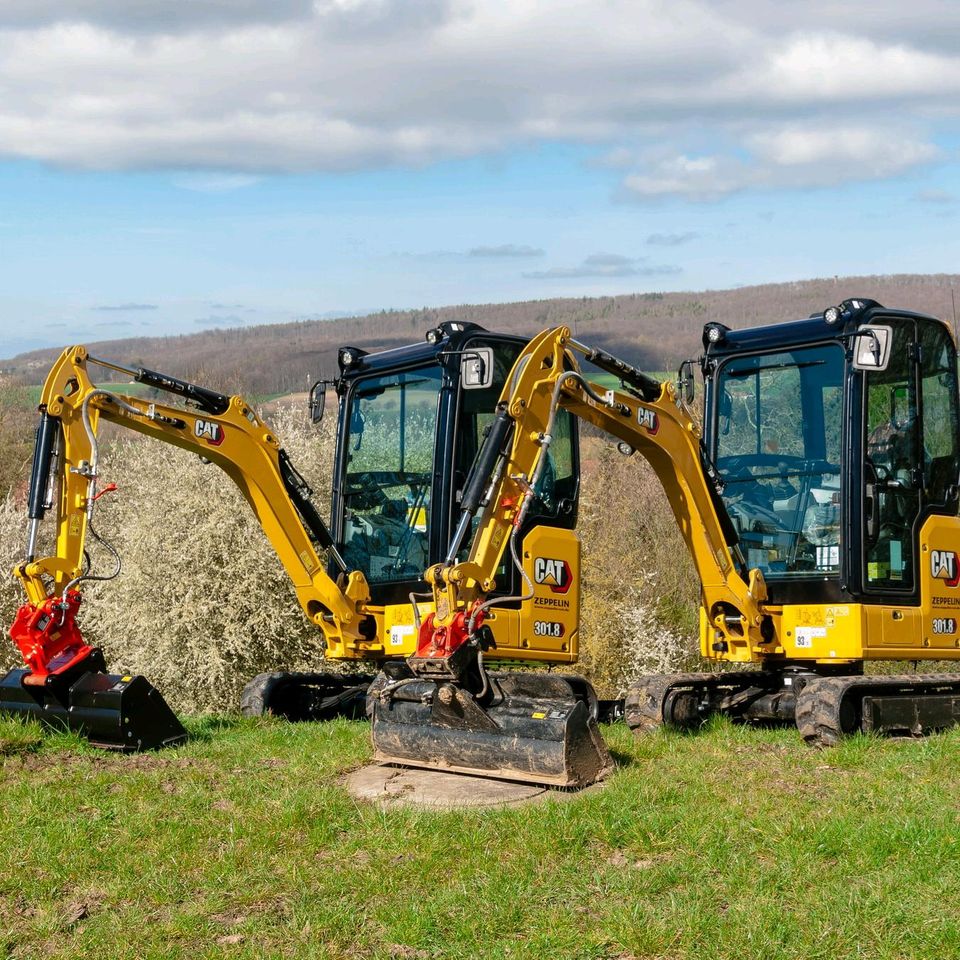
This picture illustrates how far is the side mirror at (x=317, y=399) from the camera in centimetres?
1323

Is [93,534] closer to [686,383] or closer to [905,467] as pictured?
[686,383]

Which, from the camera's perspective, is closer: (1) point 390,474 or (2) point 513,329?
(1) point 390,474

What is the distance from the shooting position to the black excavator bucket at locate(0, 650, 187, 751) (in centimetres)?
1017

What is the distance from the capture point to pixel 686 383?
11656 millimetres

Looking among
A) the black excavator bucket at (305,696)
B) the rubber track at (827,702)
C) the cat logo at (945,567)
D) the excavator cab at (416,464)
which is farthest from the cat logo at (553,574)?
the cat logo at (945,567)

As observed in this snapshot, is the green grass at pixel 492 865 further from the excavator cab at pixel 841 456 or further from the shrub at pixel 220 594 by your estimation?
the shrub at pixel 220 594

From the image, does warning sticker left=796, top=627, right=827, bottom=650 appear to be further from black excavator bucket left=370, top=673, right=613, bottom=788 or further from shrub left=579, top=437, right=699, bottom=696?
shrub left=579, top=437, right=699, bottom=696

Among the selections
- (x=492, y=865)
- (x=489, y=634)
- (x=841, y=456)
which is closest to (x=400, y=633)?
(x=489, y=634)

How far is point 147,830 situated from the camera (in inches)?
310

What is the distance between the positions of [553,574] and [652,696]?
1.58 meters

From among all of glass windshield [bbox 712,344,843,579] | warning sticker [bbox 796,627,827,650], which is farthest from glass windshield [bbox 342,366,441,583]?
warning sticker [bbox 796,627,827,650]

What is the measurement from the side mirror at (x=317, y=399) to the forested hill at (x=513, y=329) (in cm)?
1839

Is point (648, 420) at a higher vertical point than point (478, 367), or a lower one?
lower

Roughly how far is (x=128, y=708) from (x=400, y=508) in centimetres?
360
